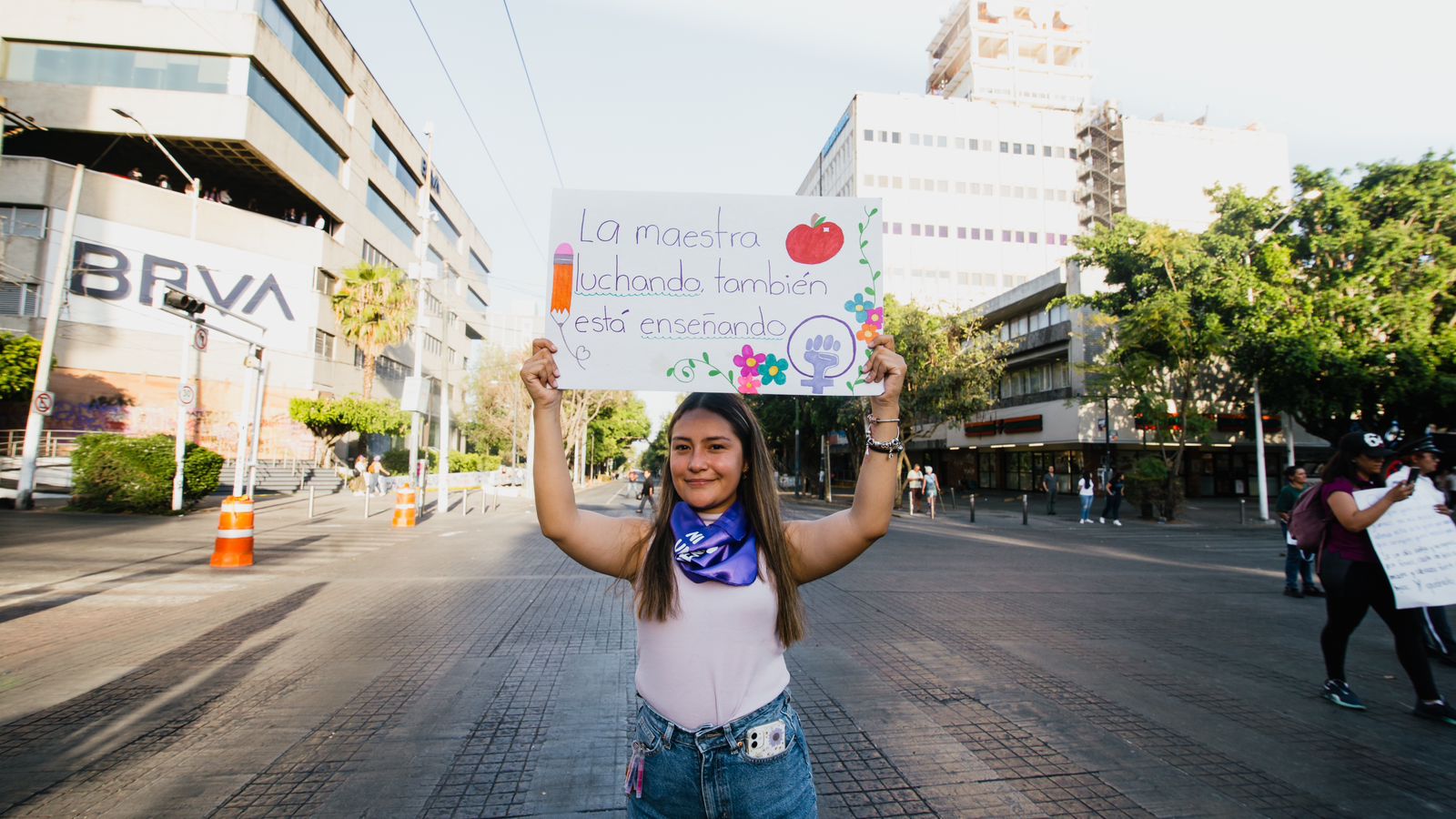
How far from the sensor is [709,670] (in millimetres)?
1772

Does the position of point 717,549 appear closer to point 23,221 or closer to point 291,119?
point 23,221

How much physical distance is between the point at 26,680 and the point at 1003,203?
2676 inches

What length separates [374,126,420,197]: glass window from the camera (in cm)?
4225

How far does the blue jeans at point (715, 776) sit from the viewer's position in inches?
66.4

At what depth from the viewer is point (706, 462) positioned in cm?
194

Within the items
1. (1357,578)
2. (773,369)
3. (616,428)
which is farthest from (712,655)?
(616,428)

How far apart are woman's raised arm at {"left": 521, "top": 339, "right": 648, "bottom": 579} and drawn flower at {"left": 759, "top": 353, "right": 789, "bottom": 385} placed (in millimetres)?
691

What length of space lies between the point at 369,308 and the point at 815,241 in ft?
114

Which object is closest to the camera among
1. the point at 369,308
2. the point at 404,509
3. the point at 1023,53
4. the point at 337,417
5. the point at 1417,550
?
the point at 1417,550

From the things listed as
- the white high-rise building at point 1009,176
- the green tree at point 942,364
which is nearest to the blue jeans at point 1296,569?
the green tree at point 942,364

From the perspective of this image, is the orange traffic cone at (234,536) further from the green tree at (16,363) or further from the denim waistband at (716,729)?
the green tree at (16,363)

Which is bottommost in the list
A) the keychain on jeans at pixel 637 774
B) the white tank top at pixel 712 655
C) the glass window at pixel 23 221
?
the keychain on jeans at pixel 637 774

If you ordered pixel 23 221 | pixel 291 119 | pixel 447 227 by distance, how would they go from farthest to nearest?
1. pixel 447 227
2. pixel 291 119
3. pixel 23 221

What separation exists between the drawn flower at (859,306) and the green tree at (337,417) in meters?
33.8
